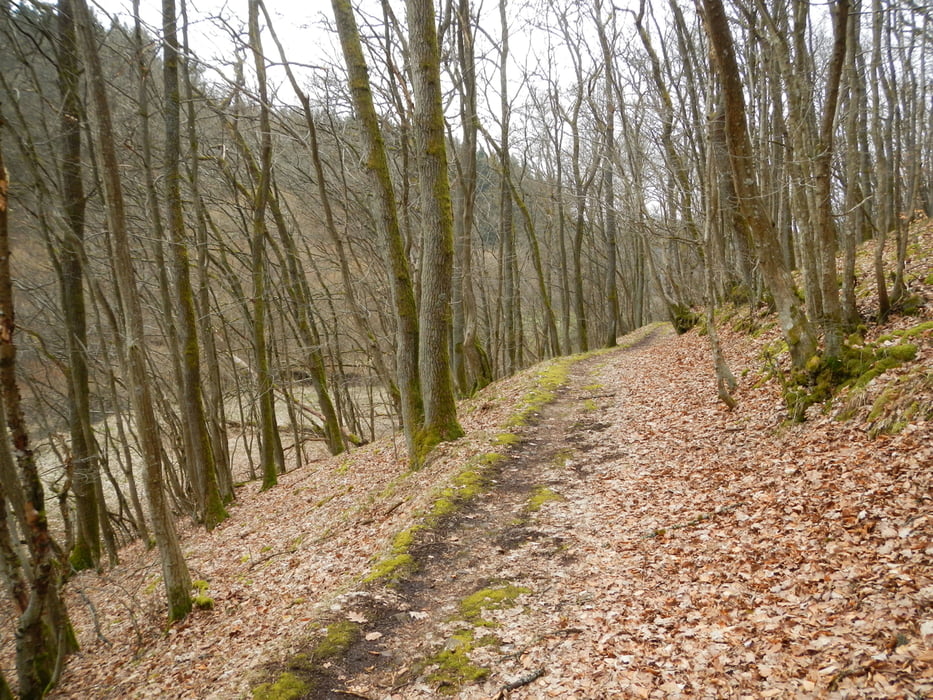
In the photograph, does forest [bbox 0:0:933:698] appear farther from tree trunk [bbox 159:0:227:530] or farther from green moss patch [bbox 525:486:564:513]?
green moss patch [bbox 525:486:564:513]

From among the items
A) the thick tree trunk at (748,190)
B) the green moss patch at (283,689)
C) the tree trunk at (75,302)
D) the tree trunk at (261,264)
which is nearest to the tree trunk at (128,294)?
the green moss patch at (283,689)

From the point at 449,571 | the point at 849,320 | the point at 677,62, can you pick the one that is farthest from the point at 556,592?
the point at 677,62

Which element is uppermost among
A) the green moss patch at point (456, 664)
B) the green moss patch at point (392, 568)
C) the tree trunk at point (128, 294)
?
the tree trunk at point (128, 294)

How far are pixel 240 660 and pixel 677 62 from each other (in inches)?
825

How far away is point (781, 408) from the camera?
7840 millimetres

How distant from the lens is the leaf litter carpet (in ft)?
12.3

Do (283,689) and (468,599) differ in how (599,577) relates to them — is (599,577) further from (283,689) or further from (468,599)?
(283,689)

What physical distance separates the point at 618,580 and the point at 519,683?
1602 millimetres

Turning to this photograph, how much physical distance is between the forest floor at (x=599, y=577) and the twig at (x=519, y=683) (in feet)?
0.06

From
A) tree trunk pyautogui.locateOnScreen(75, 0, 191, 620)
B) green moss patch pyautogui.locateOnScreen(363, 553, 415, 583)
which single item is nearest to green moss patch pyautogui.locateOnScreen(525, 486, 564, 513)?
green moss patch pyautogui.locateOnScreen(363, 553, 415, 583)

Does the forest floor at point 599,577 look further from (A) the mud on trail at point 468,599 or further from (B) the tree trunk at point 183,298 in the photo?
(B) the tree trunk at point 183,298

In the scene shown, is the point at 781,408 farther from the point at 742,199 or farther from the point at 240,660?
the point at 240,660

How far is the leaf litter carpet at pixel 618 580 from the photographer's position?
3.74 m

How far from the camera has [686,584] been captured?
16.0ft
